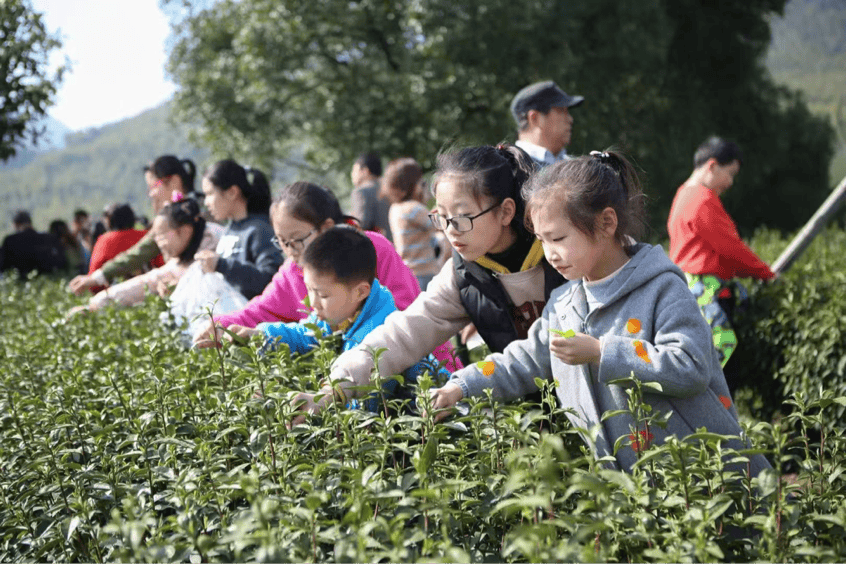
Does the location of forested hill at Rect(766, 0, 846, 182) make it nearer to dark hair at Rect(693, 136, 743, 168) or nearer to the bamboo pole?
the bamboo pole

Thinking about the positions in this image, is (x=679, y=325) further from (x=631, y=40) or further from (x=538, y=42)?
(x=631, y=40)

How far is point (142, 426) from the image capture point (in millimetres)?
2201

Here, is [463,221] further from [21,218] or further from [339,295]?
[21,218]

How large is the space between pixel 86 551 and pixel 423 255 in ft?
16.8

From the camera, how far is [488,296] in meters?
3.15

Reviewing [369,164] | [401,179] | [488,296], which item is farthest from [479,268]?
[369,164]

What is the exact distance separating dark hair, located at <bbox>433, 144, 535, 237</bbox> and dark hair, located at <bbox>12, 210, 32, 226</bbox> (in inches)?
485

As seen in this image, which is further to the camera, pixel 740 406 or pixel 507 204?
pixel 740 406

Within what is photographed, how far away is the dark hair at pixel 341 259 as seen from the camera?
10.6 feet

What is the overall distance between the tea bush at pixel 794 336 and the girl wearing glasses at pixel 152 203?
175 inches

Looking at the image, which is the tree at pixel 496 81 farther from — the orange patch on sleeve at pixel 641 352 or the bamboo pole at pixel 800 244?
the orange patch on sleeve at pixel 641 352

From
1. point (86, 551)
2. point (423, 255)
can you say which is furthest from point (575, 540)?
point (423, 255)

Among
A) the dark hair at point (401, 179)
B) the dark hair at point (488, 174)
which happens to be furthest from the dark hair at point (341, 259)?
the dark hair at point (401, 179)

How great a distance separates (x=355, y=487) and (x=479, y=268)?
1.64m
